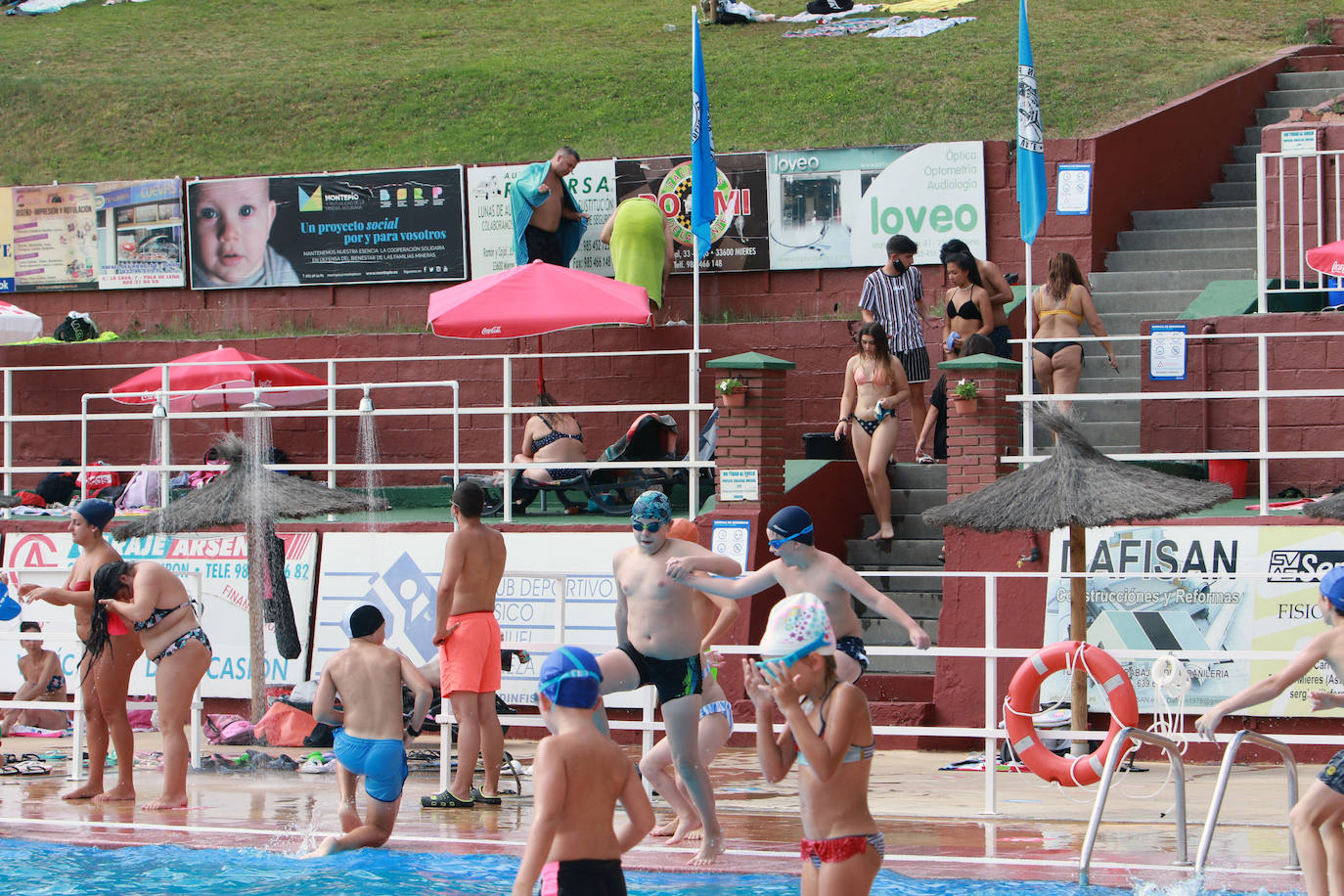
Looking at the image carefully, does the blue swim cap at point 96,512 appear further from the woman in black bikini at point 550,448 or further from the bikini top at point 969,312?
the bikini top at point 969,312

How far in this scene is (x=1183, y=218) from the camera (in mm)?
17312

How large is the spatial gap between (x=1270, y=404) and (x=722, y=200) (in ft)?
20.2

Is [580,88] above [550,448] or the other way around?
above

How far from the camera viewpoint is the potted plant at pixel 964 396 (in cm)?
1256

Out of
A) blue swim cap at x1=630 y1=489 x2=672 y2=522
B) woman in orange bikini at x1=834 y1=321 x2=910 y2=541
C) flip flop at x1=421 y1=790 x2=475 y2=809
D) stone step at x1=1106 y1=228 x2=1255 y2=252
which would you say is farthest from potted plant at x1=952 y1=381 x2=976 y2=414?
flip flop at x1=421 y1=790 x2=475 y2=809

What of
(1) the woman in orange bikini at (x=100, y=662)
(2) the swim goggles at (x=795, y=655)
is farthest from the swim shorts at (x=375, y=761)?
(2) the swim goggles at (x=795, y=655)

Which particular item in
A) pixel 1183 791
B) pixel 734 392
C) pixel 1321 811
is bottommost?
pixel 1183 791

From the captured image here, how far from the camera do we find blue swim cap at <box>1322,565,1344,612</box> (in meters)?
6.73

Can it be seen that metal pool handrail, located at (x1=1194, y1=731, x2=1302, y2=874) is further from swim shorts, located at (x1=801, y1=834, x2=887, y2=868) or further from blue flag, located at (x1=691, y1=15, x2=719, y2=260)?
blue flag, located at (x1=691, y1=15, x2=719, y2=260)

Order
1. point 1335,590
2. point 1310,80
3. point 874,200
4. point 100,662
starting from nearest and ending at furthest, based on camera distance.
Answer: point 1335,590 < point 100,662 < point 874,200 < point 1310,80

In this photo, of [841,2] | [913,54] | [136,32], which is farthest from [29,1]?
[913,54]

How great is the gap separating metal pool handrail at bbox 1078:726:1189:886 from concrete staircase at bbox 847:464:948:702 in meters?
4.90

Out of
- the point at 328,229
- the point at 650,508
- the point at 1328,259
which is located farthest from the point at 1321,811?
the point at 328,229

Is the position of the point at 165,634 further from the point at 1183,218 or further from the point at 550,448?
the point at 1183,218
